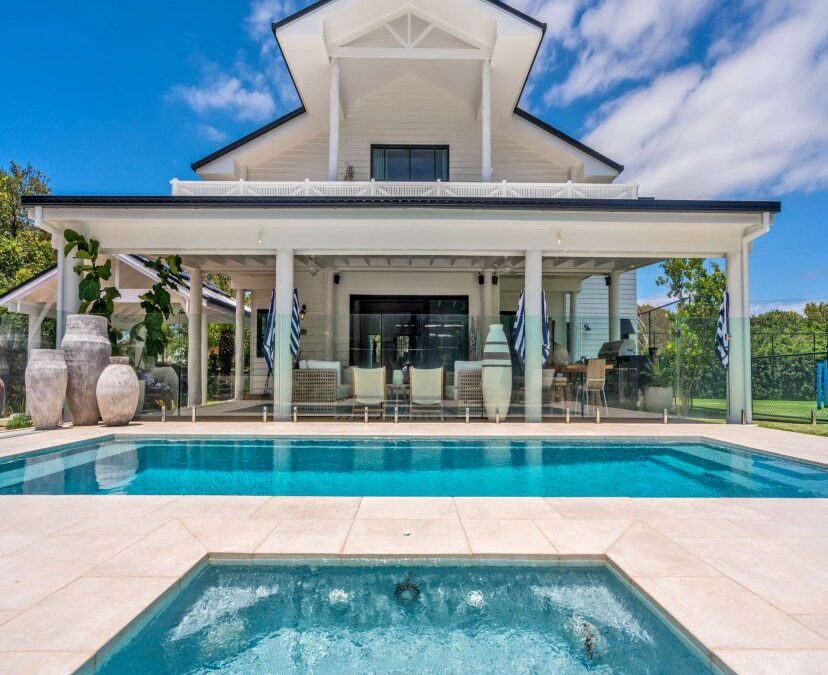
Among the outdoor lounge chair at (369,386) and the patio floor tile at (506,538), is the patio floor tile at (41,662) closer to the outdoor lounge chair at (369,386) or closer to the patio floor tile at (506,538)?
the patio floor tile at (506,538)

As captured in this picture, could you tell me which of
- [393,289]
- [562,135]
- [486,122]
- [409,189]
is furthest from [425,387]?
[562,135]

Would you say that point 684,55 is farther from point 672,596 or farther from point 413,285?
point 672,596

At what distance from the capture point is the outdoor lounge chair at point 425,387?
34.2ft

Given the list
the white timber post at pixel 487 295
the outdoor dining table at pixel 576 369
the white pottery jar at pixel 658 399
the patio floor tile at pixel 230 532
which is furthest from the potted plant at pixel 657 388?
the patio floor tile at pixel 230 532

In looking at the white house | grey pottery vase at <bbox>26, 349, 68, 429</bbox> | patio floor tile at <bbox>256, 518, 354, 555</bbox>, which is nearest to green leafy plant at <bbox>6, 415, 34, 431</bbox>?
grey pottery vase at <bbox>26, 349, 68, 429</bbox>

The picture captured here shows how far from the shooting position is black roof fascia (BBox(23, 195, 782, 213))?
31.7 ft

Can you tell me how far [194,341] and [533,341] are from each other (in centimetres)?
864

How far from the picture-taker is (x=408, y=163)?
15930 millimetres

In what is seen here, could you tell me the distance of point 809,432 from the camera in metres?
8.90

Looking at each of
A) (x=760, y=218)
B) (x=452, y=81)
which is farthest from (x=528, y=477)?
(x=452, y=81)

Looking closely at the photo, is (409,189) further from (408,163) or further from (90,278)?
(90,278)

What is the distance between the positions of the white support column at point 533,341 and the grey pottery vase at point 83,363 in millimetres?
8420

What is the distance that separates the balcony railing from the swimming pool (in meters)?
6.76

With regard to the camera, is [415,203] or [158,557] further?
[415,203]
